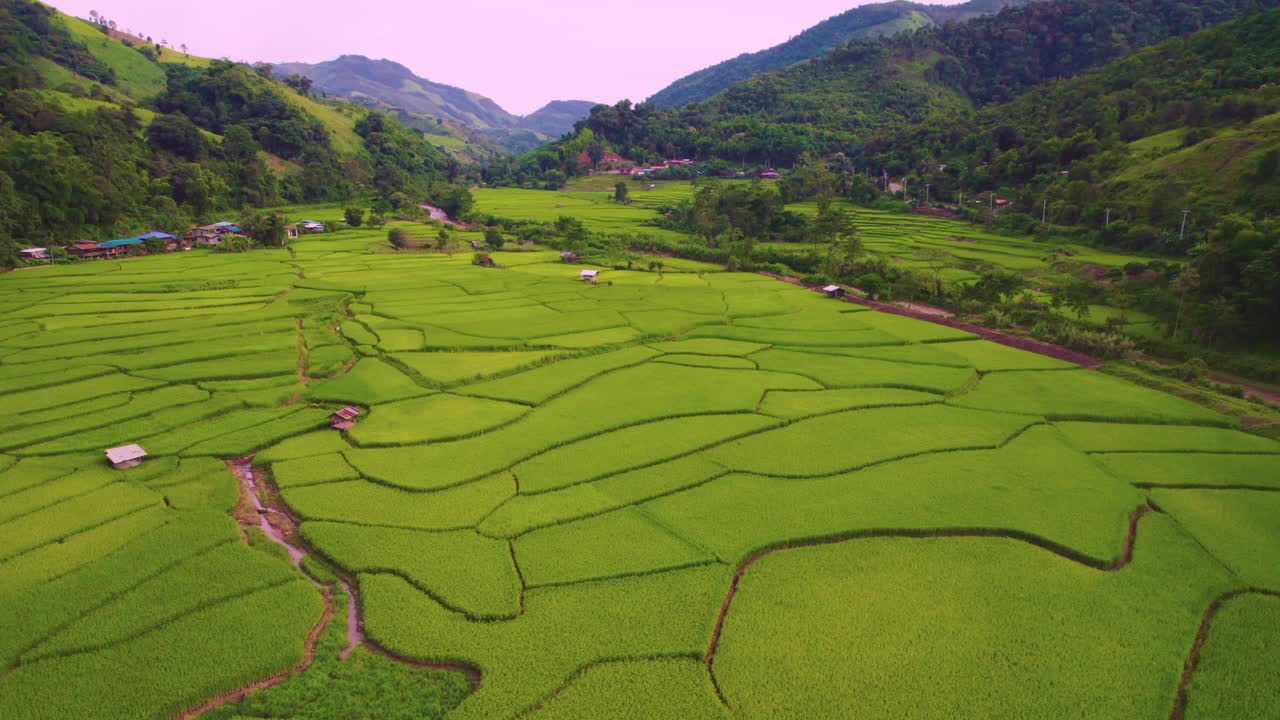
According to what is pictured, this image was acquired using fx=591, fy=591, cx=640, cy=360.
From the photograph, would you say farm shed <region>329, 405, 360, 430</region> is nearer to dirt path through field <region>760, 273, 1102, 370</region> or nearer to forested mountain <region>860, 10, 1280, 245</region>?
dirt path through field <region>760, 273, 1102, 370</region>

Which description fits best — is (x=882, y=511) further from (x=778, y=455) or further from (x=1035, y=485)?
(x=1035, y=485)

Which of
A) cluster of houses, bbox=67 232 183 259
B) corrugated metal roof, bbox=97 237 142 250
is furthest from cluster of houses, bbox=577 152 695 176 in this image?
corrugated metal roof, bbox=97 237 142 250

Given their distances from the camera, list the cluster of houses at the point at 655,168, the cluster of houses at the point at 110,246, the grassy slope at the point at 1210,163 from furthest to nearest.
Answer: the cluster of houses at the point at 655,168
the cluster of houses at the point at 110,246
the grassy slope at the point at 1210,163

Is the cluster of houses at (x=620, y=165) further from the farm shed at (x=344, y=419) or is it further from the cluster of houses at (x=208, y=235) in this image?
the farm shed at (x=344, y=419)

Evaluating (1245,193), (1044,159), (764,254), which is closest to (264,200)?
(764,254)

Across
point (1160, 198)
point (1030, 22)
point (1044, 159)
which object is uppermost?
point (1030, 22)

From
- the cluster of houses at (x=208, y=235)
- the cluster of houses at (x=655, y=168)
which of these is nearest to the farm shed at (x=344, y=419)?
the cluster of houses at (x=208, y=235)
